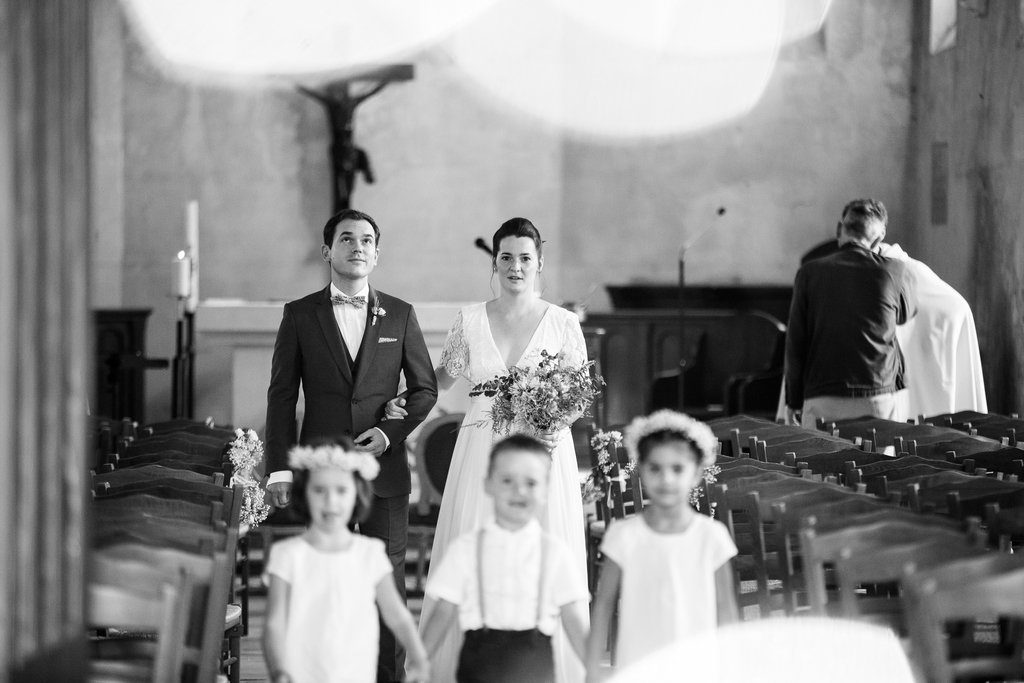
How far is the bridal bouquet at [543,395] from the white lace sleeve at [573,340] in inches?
9.2

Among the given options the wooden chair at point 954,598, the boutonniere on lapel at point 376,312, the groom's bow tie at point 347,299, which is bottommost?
the wooden chair at point 954,598

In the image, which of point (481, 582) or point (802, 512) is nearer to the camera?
point (481, 582)

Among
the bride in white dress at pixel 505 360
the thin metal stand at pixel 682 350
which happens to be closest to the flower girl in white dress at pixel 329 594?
the bride in white dress at pixel 505 360

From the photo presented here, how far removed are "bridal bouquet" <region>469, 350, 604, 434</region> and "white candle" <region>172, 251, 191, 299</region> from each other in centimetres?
505

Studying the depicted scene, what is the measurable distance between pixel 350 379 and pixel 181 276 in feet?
16.0

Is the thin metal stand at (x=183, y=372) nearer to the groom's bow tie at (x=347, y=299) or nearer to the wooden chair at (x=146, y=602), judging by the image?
the groom's bow tie at (x=347, y=299)

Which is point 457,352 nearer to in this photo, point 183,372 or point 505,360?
point 505,360

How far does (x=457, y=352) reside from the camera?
452 centimetres

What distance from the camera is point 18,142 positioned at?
89.8 inches

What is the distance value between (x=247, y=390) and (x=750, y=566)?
4.74 meters

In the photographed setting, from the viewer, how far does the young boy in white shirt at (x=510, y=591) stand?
3.01m

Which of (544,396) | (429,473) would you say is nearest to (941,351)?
(429,473)

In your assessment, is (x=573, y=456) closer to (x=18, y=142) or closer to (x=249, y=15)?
(x=18, y=142)

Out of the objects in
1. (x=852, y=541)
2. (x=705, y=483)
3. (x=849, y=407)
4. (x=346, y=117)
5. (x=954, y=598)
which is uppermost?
(x=346, y=117)
